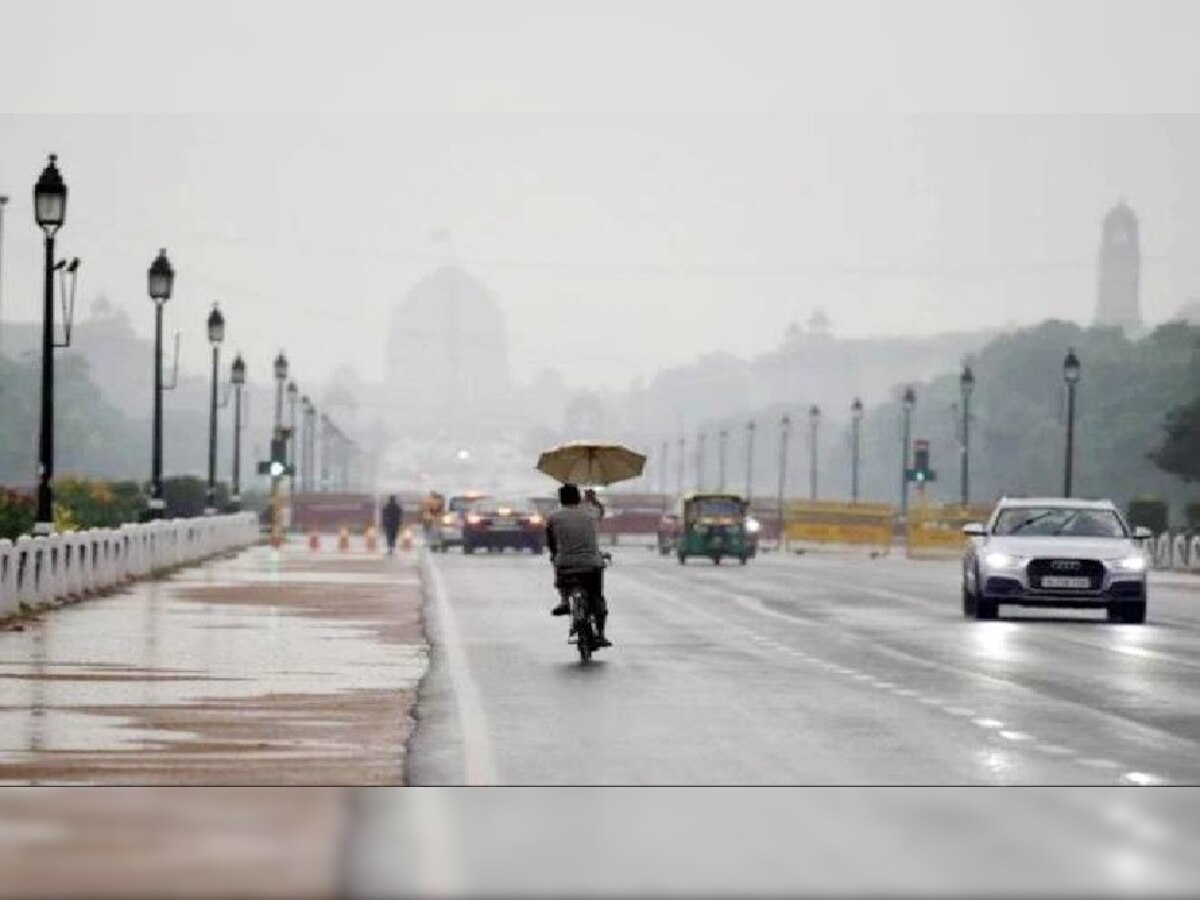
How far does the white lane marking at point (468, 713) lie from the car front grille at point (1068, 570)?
7.05 m

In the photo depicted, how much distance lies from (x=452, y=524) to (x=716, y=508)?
1201 cm


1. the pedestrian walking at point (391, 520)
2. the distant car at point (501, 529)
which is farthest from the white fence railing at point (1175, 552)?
the pedestrian walking at point (391, 520)

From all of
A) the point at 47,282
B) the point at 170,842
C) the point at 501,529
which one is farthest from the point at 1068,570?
the point at 501,529

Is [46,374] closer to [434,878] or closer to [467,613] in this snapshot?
[467,613]

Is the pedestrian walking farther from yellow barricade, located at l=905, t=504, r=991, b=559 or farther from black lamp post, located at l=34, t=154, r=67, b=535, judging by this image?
black lamp post, located at l=34, t=154, r=67, b=535

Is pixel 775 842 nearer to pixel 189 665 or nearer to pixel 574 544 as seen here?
pixel 189 665

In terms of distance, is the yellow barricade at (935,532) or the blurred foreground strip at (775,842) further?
the yellow barricade at (935,532)

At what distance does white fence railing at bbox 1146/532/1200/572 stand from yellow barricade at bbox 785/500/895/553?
25.2m

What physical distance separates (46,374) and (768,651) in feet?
47.3

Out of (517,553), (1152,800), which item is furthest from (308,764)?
(517,553)

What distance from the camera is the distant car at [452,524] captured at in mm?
87438

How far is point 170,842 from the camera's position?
14.5 m

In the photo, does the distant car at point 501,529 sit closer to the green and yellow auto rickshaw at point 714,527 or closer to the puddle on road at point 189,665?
the green and yellow auto rickshaw at point 714,527

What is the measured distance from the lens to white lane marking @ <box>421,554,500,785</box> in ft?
61.1
